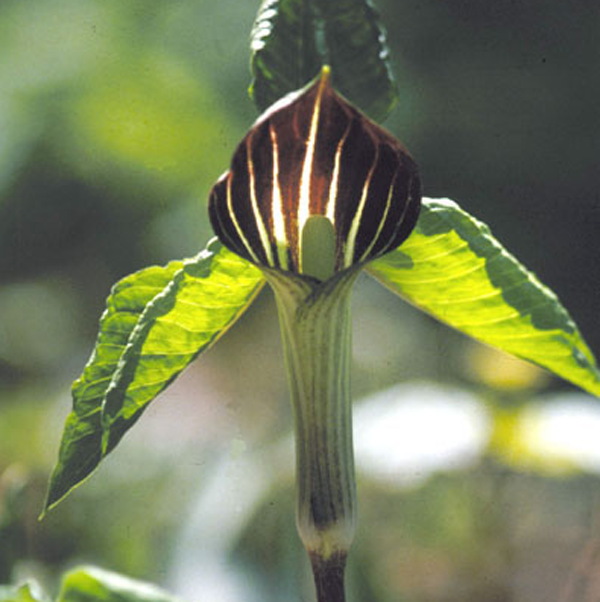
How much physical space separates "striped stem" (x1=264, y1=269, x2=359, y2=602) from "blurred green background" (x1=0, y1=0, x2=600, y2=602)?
874 millimetres

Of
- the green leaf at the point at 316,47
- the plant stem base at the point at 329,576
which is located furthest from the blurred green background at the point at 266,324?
the green leaf at the point at 316,47

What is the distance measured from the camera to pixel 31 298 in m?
2.84

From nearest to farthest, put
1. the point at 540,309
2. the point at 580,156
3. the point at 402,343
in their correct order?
the point at 540,309 < the point at 402,343 < the point at 580,156

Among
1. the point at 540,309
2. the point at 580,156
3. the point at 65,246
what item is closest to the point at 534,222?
the point at 580,156

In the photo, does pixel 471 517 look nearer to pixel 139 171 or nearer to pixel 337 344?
pixel 139 171

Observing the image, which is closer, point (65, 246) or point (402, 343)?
point (402, 343)

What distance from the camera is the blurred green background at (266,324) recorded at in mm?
1814

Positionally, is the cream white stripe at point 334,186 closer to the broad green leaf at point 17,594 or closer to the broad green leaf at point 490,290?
the broad green leaf at point 490,290

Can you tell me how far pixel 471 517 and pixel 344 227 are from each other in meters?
1.54

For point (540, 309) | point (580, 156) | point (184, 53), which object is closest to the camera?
point (540, 309)

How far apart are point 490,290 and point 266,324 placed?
212 cm

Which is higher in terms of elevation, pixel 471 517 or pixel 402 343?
pixel 402 343

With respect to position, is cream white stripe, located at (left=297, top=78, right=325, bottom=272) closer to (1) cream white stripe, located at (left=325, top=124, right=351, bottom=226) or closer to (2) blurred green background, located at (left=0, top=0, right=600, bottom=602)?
(1) cream white stripe, located at (left=325, top=124, right=351, bottom=226)

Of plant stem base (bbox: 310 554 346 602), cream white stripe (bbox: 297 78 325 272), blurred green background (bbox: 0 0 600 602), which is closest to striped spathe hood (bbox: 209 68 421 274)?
cream white stripe (bbox: 297 78 325 272)
